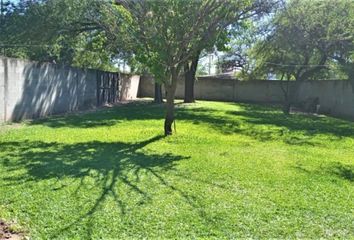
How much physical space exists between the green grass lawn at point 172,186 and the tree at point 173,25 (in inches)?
70.3

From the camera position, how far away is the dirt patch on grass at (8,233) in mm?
3248

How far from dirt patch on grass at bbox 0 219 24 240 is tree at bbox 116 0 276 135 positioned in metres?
Answer: 5.21

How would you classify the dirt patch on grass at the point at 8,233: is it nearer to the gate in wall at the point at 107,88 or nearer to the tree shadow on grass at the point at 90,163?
the tree shadow on grass at the point at 90,163

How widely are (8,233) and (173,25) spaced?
552 centimetres

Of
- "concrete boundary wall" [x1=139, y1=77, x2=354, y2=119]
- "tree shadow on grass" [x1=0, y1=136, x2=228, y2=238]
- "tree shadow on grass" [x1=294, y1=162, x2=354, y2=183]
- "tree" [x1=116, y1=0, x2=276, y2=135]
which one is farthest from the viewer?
"concrete boundary wall" [x1=139, y1=77, x2=354, y2=119]

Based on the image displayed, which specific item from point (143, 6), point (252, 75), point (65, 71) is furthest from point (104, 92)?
point (143, 6)

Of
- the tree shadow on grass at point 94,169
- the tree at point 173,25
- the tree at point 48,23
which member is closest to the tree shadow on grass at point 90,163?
the tree shadow on grass at point 94,169

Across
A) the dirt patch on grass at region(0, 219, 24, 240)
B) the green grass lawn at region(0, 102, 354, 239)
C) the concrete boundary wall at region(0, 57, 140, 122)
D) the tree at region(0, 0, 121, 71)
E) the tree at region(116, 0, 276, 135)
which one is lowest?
the dirt patch on grass at region(0, 219, 24, 240)

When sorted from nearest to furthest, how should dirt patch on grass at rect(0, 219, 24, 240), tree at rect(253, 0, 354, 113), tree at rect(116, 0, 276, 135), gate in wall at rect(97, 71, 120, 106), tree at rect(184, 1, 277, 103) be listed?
dirt patch on grass at rect(0, 219, 24, 240) → tree at rect(116, 0, 276, 135) → tree at rect(184, 1, 277, 103) → tree at rect(253, 0, 354, 113) → gate in wall at rect(97, 71, 120, 106)

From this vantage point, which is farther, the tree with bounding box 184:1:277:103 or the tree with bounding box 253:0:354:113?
the tree with bounding box 253:0:354:113

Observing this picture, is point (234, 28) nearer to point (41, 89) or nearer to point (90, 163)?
point (90, 163)

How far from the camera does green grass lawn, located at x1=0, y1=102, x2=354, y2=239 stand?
361cm

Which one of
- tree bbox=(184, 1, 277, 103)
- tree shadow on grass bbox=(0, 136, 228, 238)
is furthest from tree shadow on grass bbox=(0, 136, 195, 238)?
tree bbox=(184, 1, 277, 103)

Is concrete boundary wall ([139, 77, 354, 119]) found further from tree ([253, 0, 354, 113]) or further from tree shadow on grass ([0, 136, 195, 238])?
tree shadow on grass ([0, 136, 195, 238])
